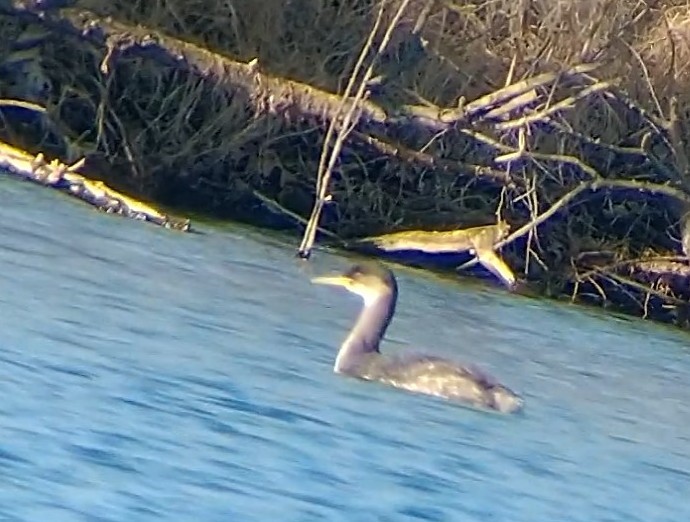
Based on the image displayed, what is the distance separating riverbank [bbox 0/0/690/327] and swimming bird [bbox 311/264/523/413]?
4.26 metres

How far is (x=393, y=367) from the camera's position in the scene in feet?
33.1

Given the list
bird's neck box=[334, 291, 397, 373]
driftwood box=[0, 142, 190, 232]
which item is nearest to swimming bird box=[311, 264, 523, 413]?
bird's neck box=[334, 291, 397, 373]

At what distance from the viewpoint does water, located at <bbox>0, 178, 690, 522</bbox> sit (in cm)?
745

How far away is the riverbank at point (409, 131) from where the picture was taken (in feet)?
50.3

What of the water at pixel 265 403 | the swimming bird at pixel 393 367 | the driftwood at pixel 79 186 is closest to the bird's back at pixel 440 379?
the swimming bird at pixel 393 367

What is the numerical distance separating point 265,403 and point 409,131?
6.76m

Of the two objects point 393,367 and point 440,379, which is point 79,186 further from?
point 440,379

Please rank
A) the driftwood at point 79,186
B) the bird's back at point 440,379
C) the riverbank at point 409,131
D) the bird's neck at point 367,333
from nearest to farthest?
1. the bird's back at point 440,379
2. the bird's neck at point 367,333
3. the driftwood at point 79,186
4. the riverbank at point 409,131

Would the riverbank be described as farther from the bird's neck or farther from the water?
the bird's neck

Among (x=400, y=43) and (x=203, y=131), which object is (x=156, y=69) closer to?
(x=203, y=131)

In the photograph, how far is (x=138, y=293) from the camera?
448 inches

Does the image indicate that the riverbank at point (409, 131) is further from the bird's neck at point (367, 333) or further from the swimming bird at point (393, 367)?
the bird's neck at point (367, 333)

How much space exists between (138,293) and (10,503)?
15.6ft

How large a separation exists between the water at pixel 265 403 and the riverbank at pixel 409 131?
66.2 inches
